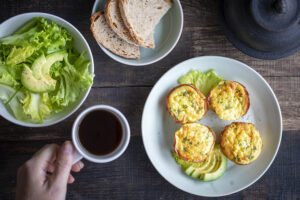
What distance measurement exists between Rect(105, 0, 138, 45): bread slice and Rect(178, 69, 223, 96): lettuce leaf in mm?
320

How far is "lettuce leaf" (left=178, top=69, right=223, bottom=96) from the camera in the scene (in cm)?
158

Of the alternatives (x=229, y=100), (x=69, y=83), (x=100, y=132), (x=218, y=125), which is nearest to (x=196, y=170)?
(x=218, y=125)

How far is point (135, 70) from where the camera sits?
163cm

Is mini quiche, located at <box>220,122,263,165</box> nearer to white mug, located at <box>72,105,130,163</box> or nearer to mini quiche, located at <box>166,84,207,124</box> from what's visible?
mini quiche, located at <box>166,84,207,124</box>

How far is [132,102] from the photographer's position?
1.65 metres

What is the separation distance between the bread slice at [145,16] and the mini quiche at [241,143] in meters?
0.59

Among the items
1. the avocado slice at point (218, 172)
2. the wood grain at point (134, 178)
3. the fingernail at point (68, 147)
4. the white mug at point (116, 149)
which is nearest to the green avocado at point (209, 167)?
the avocado slice at point (218, 172)

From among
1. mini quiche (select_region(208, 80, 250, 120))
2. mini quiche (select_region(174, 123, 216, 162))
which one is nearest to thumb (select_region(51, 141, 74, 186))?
mini quiche (select_region(174, 123, 216, 162))

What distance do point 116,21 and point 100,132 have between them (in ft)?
1.81

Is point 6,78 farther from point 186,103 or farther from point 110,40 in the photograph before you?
point 186,103

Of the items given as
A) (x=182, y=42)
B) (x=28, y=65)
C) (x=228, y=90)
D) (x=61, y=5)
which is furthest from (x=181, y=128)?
(x=61, y=5)

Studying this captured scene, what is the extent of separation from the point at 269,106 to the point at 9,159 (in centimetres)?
143

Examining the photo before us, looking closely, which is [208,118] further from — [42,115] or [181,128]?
[42,115]

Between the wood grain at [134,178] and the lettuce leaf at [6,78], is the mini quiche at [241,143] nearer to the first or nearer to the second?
the wood grain at [134,178]
